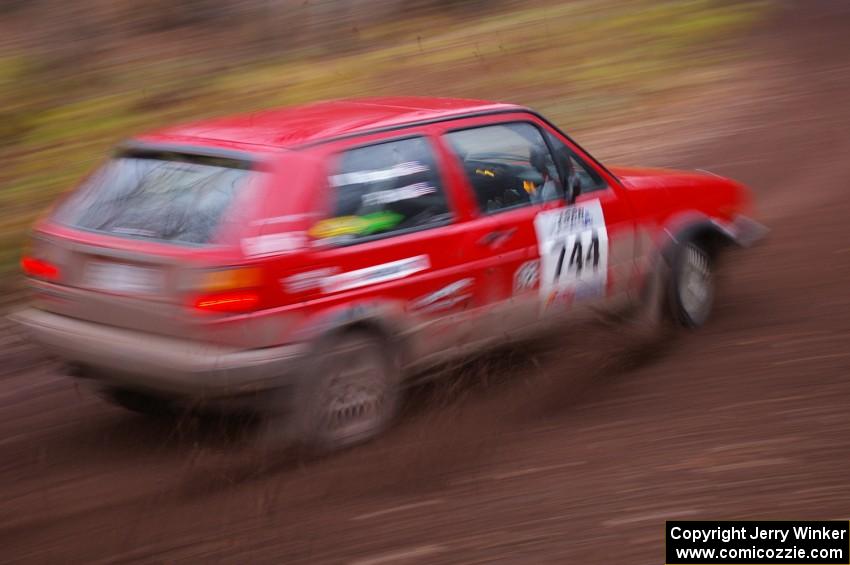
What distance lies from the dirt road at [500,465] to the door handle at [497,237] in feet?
2.44

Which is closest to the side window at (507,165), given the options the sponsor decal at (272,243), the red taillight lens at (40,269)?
the sponsor decal at (272,243)

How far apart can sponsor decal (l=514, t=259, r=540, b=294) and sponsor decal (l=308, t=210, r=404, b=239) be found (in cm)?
77

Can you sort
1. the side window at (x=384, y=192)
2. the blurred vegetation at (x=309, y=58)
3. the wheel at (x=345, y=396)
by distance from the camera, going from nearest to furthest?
the wheel at (x=345, y=396) < the side window at (x=384, y=192) < the blurred vegetation at (x=309, y=58)

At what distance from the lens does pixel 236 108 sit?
12.8 meters

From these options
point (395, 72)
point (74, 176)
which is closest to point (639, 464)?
point (74, 176)

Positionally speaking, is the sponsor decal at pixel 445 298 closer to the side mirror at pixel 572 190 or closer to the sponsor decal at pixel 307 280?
the sponsor decal at pixel 307 280

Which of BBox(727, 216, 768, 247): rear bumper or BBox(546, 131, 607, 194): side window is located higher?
BBox(546, 131, 607, 194): side window

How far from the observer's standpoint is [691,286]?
6582mm

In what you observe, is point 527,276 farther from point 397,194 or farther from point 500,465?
point 500,465

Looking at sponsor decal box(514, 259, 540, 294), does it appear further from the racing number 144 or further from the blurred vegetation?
the blurred vegetation

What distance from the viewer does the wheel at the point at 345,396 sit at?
476 centimetres

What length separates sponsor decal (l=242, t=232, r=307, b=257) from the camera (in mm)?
4574

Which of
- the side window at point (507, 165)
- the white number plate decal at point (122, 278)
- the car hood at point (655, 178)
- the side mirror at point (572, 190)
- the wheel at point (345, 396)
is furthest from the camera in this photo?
the car hood at point (655, 178)

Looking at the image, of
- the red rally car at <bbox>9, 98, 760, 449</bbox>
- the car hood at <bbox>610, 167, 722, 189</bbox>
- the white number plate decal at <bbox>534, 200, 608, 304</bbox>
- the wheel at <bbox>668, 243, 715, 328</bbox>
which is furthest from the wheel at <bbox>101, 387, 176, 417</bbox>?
the wheel at <bbox>668, 243, 715, 328</bbox>
